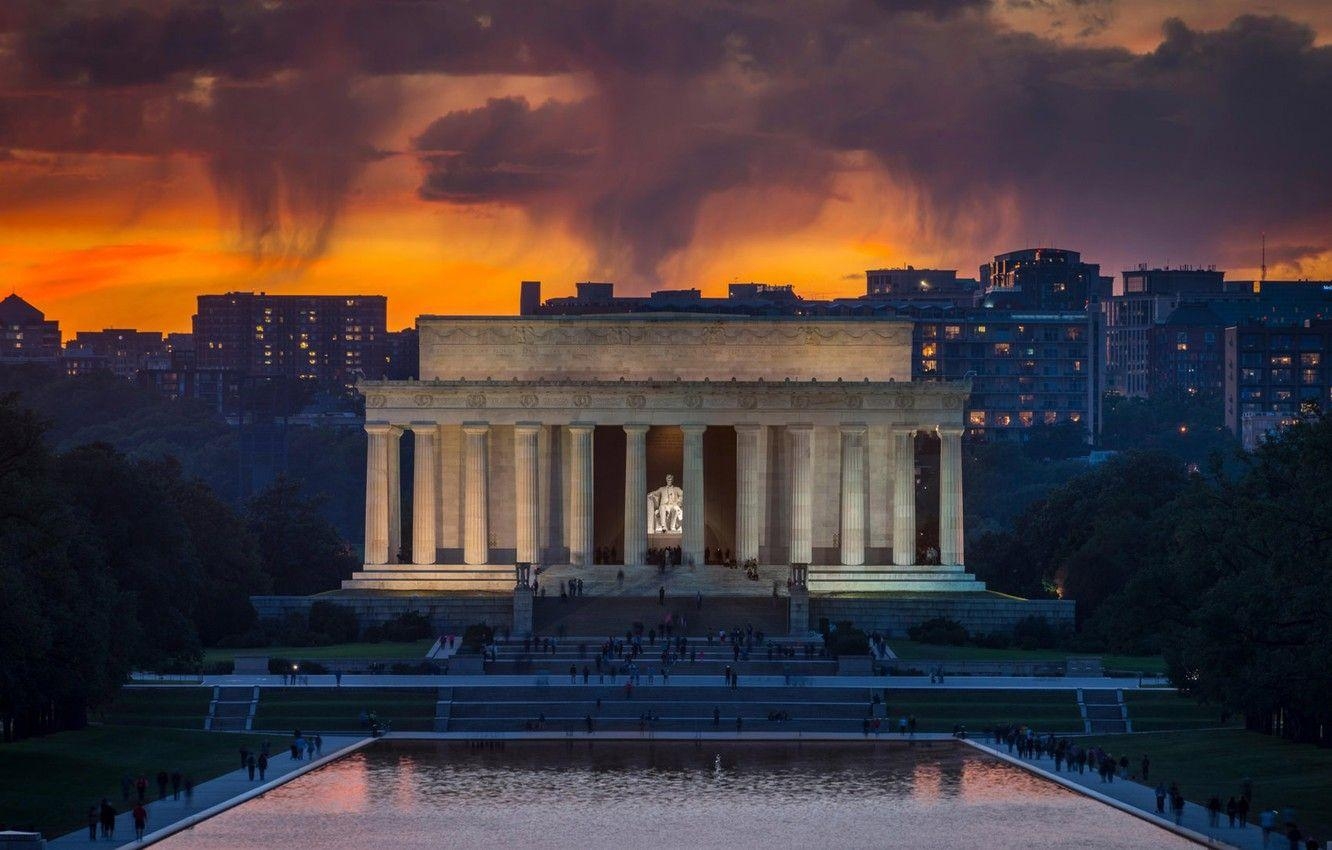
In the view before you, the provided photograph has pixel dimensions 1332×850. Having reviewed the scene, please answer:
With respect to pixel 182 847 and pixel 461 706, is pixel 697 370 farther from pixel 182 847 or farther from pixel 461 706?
pixel 182 847

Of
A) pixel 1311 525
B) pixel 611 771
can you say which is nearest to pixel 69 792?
pixel 611 771

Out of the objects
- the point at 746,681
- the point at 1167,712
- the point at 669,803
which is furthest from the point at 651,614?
the point at 669,803

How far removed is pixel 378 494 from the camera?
150 m

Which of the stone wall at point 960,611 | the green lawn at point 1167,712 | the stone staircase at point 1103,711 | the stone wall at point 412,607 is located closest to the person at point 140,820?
the stone staircase at point 1103,711

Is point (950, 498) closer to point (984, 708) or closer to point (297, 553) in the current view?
point (984, 708)

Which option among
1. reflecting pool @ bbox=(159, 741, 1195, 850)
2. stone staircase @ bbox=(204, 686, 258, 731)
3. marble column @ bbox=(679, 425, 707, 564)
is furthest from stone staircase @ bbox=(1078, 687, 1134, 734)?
stone staircase @ bbox=(204, 686, 258, 731)

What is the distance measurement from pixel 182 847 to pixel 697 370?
75.1 m

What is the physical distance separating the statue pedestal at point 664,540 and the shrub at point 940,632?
20103 mm

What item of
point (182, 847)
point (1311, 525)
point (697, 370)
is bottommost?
point (182, 847)

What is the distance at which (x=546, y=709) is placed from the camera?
116 m

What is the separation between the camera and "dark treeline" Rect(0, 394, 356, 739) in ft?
325

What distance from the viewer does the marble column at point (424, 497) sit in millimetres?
149625

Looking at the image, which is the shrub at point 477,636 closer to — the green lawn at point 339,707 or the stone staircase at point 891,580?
the green lawn at point 339,707

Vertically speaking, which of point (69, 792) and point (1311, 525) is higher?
point (1311, 525)
